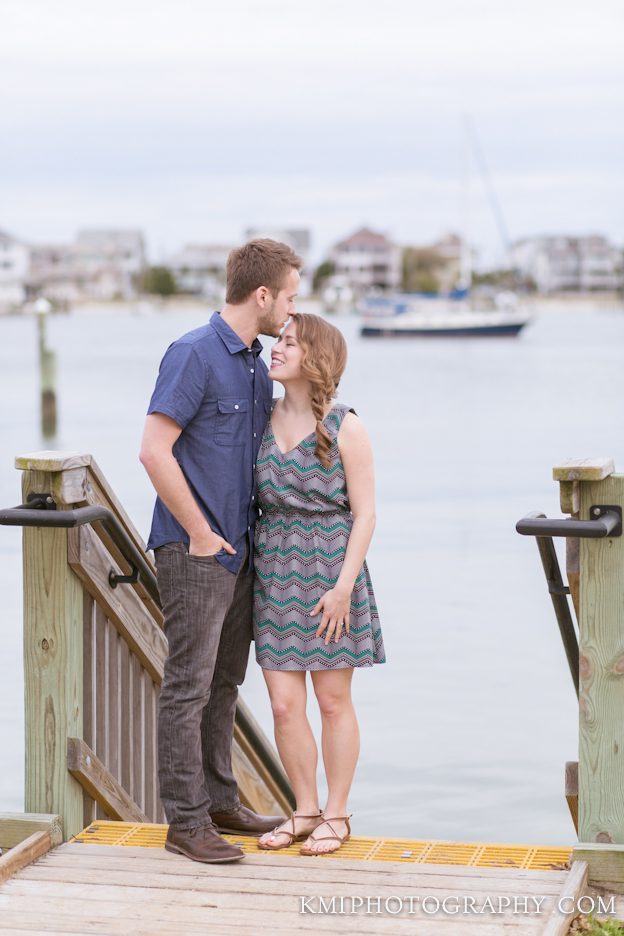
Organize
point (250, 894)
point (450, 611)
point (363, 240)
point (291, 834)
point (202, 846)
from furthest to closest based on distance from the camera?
point (363, 240), point (450, 611), point (291, 834), point (202, 846), point (250, 894)

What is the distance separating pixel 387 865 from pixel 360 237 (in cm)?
17580

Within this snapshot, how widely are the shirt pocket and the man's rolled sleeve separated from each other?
0.28ft

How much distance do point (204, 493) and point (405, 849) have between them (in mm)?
1131

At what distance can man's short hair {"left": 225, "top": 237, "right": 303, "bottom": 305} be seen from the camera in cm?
387

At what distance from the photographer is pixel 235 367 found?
3.90m

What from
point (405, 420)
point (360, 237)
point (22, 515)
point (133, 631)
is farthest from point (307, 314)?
point (360, 237)

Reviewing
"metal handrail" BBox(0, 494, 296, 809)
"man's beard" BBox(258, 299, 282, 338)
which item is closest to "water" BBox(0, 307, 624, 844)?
"metal handrail" BBox(0, 494, 296, 809)

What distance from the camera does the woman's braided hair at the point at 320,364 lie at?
3.90 meters

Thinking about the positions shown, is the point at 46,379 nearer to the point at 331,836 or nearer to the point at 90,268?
the point at 331,836

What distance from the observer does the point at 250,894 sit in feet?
11.8

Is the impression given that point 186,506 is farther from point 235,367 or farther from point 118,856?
point 118,856

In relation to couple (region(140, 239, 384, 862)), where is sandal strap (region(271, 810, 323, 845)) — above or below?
below

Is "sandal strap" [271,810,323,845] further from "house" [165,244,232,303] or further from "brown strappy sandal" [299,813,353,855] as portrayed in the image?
"house" [165,244,232,303]

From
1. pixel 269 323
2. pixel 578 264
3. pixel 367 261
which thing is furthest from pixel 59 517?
pixel 578 264
